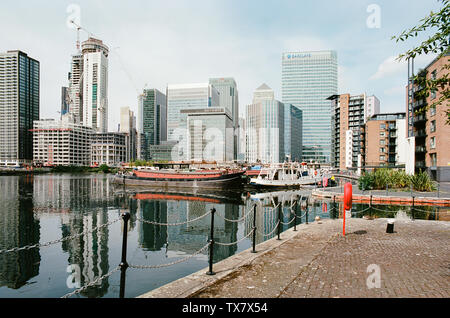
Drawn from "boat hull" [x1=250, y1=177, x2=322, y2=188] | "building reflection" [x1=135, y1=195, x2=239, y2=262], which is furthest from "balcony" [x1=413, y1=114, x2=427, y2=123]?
"building reflection" [x1=135, y1=195, x2=239, y2=262]

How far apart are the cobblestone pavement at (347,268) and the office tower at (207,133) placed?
6525 inches

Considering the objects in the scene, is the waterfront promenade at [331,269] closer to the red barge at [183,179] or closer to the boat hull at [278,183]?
the boat hull at [278,183]

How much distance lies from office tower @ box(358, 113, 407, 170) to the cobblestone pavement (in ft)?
244

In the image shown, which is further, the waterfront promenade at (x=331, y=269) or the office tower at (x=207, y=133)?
the office tower at (x=207, y=133)

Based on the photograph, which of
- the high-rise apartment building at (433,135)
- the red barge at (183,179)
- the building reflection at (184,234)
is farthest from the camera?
the red barge at (183,179)

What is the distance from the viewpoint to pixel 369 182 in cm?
3516

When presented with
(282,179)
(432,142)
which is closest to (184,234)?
(282,179)

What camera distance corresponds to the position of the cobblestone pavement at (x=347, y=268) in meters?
5.82

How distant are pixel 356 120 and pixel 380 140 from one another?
1492 inches

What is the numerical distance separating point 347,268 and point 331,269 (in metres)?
0.46

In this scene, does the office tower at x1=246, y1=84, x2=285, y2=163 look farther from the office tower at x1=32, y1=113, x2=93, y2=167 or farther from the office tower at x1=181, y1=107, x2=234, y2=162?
the office tower at x1=32, y1=113, x2=93, y2=167

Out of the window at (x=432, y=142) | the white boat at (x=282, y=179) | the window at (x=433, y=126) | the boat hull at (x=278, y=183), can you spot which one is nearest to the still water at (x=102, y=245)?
the boat hull at (x=278, y=183)

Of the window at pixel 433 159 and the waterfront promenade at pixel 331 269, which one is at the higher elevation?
the window at pixel 433 159

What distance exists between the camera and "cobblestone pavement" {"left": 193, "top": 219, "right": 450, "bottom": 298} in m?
5.82
